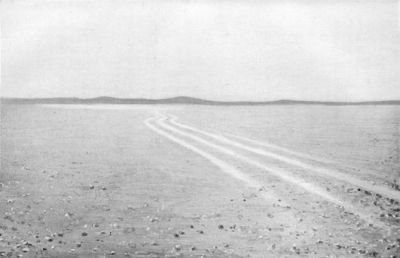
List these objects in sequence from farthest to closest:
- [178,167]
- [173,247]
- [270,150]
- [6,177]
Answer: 1. [270,150]
2. [178,167]
3. [6,177]
4. [173,247]

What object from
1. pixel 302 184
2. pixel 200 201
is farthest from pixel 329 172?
pixel 200 201

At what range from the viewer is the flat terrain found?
35.4ft

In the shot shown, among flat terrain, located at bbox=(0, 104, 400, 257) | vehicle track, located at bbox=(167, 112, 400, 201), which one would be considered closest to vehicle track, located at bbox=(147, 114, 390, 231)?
flat terrain, located at bbox=(0, 104, 400, 257)

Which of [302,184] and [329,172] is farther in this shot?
[329,172]

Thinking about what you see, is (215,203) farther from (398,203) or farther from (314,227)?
(398,203)

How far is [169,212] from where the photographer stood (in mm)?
13742

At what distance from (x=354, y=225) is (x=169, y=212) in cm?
488

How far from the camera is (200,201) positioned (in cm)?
1503

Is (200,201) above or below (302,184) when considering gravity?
below

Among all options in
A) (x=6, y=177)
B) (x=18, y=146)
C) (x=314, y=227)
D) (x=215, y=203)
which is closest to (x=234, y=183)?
(x=215, y=203)

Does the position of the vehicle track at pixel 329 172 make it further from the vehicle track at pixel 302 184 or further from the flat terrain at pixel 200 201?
the vehicle track at pixel 302 184

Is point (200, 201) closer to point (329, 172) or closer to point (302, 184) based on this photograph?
point (302, 184)

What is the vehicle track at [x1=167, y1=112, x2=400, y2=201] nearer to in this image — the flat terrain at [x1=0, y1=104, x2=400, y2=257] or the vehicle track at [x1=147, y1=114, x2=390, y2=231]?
the flat terrain at [x1=0, y1=104, x2=400, y2=257]

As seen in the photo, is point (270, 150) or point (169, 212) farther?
point (270, 150)
